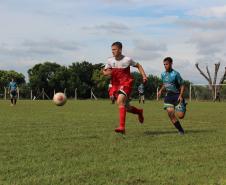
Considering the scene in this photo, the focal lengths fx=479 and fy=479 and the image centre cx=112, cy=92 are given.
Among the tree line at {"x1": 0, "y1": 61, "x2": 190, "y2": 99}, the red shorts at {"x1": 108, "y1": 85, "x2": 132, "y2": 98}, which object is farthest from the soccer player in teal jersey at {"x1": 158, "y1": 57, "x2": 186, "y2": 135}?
the tree line at {"x1": 0, "y1": 61, "x2": 190, "y2": 99}

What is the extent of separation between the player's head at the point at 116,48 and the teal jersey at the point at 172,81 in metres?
1.28

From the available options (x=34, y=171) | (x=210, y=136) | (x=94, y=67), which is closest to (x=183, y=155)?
(x=34, y=171)

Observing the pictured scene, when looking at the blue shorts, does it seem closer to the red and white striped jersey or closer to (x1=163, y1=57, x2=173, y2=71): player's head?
(x1=163, y1=57, x2=173, y2=71): player's head

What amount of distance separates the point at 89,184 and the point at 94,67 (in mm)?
74425

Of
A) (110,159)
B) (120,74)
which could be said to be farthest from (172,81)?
(110,159)

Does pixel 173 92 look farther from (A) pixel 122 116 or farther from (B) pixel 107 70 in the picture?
(B) pixel 107 70

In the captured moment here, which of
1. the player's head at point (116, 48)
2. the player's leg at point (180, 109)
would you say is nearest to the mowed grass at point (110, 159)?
the player's leg at point (180, 109)

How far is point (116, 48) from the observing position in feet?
34.7

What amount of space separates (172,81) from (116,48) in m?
1.56

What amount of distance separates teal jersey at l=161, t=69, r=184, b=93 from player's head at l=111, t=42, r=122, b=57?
1284 mm

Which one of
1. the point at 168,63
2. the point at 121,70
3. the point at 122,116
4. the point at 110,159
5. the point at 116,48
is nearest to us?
the point at 110,159

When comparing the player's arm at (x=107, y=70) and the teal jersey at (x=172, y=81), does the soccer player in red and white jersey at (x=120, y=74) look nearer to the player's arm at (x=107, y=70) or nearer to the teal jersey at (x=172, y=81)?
the player's arm at (x=107, y=70)

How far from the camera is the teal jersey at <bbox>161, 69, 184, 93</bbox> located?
36.3 feet

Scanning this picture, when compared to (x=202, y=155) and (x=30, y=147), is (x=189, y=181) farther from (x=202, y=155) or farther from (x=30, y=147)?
(x=30, y=147)
